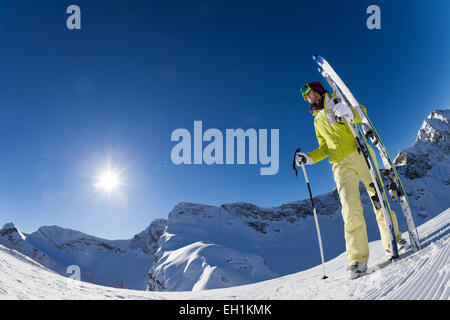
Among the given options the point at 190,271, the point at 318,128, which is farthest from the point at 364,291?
the point at 190,271

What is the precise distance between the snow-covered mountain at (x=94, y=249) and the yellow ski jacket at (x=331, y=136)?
310 ft

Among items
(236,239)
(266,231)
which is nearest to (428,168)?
(266,231)

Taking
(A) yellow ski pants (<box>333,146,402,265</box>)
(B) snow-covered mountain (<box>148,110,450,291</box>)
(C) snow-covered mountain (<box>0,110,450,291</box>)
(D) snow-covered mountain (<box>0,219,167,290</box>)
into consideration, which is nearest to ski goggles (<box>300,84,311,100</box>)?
(A) yellow ski pants (<box>333,146,402,265</box>)

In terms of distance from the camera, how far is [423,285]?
1.46 m

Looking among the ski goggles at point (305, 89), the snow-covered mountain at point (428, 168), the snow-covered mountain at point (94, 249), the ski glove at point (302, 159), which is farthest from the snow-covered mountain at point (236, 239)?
the ski goggles at point (305, 89)

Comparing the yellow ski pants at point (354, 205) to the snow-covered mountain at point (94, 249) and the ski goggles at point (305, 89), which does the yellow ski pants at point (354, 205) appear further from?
the snow-covered mountain at point (94, 249)

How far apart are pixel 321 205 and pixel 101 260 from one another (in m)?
99.4

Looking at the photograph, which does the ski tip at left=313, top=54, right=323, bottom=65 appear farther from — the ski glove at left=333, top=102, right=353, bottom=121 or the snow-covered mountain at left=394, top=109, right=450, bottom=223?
the snow-covered mountain at left=394, top=109, right=450, bottom=223

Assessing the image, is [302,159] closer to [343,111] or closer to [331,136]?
[331,136]

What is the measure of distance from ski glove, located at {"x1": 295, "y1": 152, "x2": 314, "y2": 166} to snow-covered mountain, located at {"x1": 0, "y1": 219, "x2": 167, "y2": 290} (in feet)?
309

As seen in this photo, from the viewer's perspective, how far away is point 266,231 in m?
56.5

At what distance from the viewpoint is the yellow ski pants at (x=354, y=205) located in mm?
2572

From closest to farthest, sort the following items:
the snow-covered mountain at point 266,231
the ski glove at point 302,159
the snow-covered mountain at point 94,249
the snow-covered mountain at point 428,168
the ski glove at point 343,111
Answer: the ski glove at point 343,111 → the ski glove at point 302,159 → the snow-covered mountain at point 266,231 → the snow-covered mountain at point 428,168 → the snow-covered mountain at point 94,249

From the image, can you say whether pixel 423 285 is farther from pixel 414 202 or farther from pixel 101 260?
pixel 101 260
